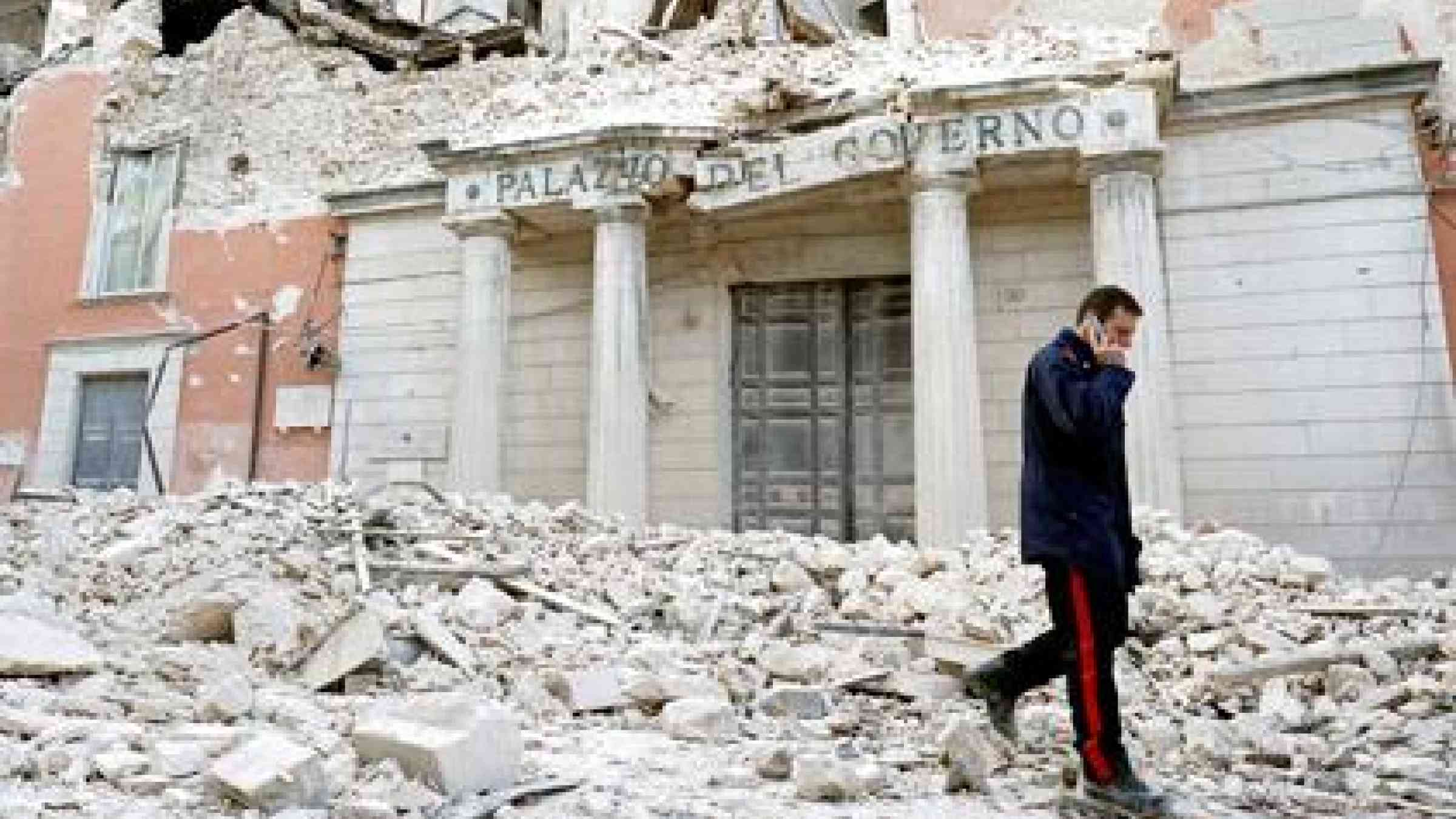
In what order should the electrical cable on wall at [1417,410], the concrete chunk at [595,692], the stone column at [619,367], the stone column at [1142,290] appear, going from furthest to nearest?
the stone column at [619,367]
the electrical cable on wall at [1417,410]
the stone column at [1142,290]
the concrete chunk at [595,692]

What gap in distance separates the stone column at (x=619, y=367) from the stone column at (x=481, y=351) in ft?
3.61

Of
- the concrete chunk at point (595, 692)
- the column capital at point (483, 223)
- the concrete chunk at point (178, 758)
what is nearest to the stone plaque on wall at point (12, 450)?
the column capital at point (483, 223)

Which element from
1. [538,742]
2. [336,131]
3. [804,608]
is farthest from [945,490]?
[336,131]

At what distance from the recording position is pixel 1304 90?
31.4 ft

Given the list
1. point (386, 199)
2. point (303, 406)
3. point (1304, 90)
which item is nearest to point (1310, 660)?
point (1304, 90)

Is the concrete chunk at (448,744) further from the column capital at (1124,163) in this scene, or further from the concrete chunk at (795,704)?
the column capital at (1124,163)

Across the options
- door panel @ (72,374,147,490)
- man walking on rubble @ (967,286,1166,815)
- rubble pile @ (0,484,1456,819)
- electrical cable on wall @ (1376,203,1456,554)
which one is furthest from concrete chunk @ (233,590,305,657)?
door panel @ (72,374,147,490)

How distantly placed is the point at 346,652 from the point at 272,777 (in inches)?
70.4

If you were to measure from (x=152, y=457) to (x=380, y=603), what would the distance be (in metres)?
10.6

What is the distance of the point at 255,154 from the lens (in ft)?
48.8

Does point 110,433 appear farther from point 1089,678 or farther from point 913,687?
point 1089,678

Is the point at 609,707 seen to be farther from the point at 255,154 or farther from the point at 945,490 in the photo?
the point at 255,154

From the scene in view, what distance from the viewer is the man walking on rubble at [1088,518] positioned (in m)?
3.21

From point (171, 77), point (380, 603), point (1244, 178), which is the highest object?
point (171, 77)
